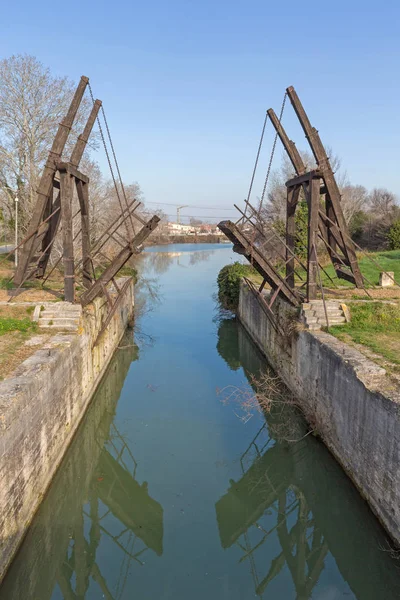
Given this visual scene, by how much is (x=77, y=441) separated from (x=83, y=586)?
367 cm

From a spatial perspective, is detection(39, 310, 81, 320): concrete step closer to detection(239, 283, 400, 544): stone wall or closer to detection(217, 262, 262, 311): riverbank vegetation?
detection(239, 283, 400, 544): stone wall

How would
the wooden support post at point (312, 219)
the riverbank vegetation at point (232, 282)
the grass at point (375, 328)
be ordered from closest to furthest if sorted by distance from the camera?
1. the grass at point (375, 328)
2. the wooden support post at point (312, 219)
3. the riverbank vegetation at point (232, 282)

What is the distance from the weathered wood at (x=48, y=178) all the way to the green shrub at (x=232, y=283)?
11.1m

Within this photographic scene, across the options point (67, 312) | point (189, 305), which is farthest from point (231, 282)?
point (67, 312)

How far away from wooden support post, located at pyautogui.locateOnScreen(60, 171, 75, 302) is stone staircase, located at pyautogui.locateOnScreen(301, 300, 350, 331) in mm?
5491

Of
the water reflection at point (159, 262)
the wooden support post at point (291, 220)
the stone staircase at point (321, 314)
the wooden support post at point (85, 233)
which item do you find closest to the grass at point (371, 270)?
the wooden support post at point (291, 220)

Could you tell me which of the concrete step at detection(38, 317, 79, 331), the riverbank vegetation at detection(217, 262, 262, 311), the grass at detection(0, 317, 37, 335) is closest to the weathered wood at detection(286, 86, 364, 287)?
the concrete step at detection(38, 317, 79, 331)

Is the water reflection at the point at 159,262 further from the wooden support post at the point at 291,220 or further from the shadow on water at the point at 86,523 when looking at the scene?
the shadow on water at the point at 86,523

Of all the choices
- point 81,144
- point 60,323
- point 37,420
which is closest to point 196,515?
point 37,420

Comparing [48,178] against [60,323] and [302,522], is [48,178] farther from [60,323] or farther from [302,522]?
[302,522]

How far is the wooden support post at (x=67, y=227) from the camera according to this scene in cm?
1058

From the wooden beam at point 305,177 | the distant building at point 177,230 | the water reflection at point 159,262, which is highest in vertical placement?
the wooden beam at point 305,177

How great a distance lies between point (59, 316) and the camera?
411 inches

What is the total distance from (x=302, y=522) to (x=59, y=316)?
658 centimetres
